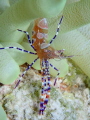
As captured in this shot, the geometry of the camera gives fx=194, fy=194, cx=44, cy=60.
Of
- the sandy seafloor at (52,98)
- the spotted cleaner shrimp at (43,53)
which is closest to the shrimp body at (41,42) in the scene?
the spotted cleaner shrimp at (43,53)

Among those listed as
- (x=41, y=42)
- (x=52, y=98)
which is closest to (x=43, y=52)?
(x=41, y=42)

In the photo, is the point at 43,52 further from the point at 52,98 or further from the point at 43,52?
the point at 52,98

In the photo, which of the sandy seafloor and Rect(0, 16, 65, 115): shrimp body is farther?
Rect(0, 16, 65, 115): shrimp body

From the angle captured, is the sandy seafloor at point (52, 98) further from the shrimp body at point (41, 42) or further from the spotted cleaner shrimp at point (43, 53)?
the shrimp body at point (41, 42)

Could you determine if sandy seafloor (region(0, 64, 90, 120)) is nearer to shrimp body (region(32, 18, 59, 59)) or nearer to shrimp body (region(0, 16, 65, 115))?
shrimp body (region(0, 16, 65, 115))

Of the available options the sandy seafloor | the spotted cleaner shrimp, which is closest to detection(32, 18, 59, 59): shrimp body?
the spotted cleaner shrimp

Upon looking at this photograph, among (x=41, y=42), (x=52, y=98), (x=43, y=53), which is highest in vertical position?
(x=41, y=42)

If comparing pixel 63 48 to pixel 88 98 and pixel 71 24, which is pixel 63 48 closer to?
pixel 71 24

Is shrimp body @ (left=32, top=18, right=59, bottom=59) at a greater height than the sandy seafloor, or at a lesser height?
greater
